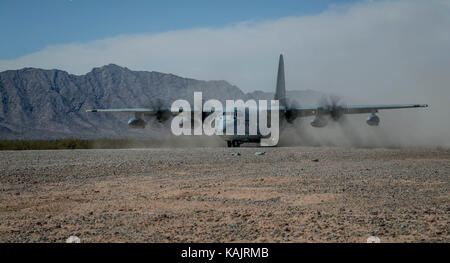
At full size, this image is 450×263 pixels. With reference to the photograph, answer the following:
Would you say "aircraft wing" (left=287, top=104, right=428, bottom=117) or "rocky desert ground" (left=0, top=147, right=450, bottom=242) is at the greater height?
"aircraft wing" (left=287, top=104, right=428, bottom=117)

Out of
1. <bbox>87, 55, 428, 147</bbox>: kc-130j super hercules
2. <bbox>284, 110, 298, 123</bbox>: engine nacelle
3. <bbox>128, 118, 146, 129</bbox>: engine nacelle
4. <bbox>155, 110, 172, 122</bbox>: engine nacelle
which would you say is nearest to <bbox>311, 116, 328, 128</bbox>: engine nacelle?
<bbox>87, 55, 428, 147</bbox>: kc-130j super hercules

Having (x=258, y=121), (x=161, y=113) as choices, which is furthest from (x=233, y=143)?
(x=161, y=113)

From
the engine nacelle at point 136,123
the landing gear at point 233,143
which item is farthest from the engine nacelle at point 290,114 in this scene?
the engine nacelle at point 136,123

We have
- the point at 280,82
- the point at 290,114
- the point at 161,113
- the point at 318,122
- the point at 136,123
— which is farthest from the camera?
the point at 280,82

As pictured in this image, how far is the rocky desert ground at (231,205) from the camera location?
6.66 m

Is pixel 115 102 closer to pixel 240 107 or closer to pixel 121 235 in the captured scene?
pixel 240 107

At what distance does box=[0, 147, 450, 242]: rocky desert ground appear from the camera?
6.66 meters

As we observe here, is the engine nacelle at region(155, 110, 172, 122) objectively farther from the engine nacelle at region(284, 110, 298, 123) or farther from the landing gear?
the engine nacelle at region(284, 110, 298, 123)

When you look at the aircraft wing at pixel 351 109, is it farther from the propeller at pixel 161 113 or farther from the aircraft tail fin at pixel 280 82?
the propeller at pixel 161 113

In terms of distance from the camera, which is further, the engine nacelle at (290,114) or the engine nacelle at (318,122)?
the engine nacelle at (290,114)

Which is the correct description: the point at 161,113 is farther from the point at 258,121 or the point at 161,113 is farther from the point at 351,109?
the point at 351,109

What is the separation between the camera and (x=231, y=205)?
9.19 meters
